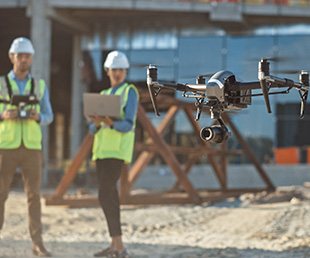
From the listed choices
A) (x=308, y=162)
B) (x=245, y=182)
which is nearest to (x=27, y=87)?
(x=245, y=182)

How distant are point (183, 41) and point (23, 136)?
1685cm

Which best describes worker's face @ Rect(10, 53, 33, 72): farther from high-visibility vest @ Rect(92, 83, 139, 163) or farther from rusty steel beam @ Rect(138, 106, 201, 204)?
rusty steel beam @ Rect(138, 106, 201, 204)

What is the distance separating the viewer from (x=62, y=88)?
29875 millimetres

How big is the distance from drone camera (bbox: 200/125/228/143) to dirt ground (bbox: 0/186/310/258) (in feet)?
8.38

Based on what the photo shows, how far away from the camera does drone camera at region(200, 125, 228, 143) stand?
9.28 ft

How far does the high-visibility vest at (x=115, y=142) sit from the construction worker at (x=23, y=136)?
1.66 feet

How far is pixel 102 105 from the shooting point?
5152 millimetres

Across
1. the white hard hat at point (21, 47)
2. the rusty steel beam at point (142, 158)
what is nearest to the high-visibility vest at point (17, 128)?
the white hard hat at point (21, 47)

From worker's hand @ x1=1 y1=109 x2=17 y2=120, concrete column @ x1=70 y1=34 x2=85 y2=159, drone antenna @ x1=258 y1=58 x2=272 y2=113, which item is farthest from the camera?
concrete column @ x1=70 y1=34 x2=85 y2=159

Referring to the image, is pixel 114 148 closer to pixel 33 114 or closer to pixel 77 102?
pixel 33 114

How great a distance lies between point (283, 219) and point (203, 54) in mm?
14981

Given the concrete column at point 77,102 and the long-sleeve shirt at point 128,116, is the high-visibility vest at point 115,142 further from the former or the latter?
the concrete column at point 77,102

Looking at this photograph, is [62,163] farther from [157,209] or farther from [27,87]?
[27,87]

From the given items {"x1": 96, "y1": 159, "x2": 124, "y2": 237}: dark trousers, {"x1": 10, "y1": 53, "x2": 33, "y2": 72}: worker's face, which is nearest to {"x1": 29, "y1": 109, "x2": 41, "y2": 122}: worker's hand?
{"x1": 10, "y1": 53, "x2": 33, "y2": 72}: worker's face
